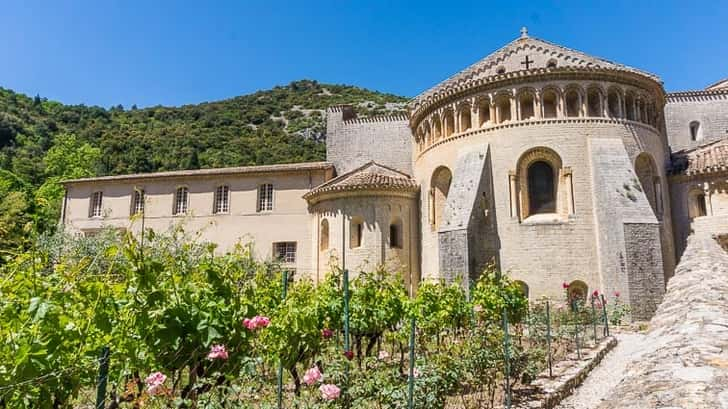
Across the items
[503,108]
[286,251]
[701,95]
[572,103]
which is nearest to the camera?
[572,103]

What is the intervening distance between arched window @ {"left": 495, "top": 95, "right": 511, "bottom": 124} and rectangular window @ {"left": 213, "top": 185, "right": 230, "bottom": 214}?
1626 centimetres

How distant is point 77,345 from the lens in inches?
148

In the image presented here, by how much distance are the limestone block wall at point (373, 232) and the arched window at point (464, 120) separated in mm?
4560

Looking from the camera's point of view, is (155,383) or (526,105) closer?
(155,383)

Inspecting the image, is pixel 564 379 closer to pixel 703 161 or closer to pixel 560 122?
pixel 560 122

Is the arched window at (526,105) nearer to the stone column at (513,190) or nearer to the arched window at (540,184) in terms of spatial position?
the arched window at (540,184)

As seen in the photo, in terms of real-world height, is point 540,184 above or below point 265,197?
below

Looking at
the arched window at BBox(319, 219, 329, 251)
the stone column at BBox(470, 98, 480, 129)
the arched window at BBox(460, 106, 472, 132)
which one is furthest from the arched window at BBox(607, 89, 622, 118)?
the arched window at BBox(319, 219, 329, 251)

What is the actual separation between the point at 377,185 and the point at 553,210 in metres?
7.90

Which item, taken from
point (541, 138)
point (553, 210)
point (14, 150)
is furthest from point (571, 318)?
point (14, 150)

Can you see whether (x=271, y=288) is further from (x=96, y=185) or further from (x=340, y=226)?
(x=96, y=185)

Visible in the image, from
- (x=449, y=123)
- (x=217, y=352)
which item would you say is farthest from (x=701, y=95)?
(x=217, y=352)

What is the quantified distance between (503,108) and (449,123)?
8.64ft

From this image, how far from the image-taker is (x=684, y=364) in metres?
2.61
